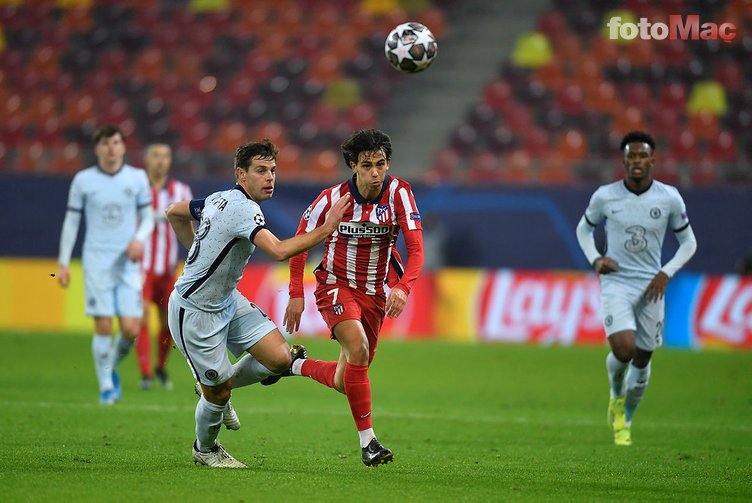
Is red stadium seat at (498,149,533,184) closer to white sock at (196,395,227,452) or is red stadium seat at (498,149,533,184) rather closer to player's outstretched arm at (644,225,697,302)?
player's outstretched arm at (644,225,697,302)

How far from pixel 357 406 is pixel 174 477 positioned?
4.42ft

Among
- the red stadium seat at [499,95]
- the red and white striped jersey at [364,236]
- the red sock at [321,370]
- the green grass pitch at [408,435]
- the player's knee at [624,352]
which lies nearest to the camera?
the green grass pitch at [408,435]

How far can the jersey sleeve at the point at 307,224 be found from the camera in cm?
841

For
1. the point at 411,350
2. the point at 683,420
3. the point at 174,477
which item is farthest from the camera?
the point at 411,350

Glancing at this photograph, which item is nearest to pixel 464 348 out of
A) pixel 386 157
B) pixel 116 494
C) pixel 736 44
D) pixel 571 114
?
pixel 571 114

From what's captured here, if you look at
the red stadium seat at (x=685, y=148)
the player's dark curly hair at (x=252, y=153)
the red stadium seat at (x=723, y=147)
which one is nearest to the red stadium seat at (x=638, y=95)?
the red stadium seat at (x=685, y=148)

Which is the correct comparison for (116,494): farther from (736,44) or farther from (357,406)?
(736,44)

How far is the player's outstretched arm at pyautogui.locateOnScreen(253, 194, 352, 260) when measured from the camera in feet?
23.2

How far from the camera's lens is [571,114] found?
24.1 meters

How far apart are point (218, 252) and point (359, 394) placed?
1384 mm

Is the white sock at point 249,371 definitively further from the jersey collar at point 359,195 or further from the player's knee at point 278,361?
the jersey collar at point 359,195

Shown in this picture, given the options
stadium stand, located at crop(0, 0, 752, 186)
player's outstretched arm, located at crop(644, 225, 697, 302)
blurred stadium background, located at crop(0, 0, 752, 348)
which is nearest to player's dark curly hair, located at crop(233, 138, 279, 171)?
player's outstretched arm, located at crop(644, 225, 697, 302)

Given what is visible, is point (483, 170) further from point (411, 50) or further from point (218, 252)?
point (218, 252)

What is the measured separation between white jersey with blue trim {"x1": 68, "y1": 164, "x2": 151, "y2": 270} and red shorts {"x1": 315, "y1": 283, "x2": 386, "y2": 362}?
4223 mm
